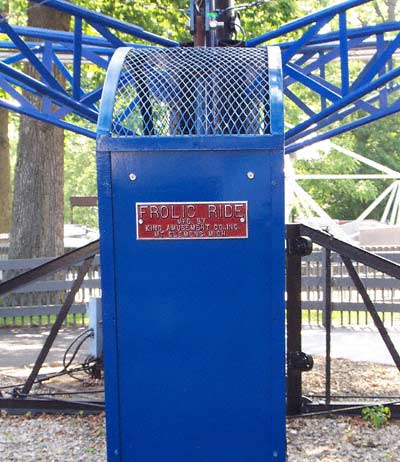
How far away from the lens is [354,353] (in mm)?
10297

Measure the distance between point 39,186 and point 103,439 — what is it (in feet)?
26.3

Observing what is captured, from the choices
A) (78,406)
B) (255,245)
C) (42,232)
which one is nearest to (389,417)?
(78,406)

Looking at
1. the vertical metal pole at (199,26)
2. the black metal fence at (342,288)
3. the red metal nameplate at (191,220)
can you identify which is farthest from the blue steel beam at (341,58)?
the red metal nameplate at (191,220)

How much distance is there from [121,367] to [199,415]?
20.5 inches

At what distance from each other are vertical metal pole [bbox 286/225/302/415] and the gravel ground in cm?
18

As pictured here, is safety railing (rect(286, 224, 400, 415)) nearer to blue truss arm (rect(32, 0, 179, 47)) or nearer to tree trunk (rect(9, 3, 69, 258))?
blue truss arm (rect(32, 0, 179, 47))

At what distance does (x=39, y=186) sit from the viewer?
14031 millimetres

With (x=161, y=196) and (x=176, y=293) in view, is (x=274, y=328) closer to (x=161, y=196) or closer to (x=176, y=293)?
(x=176, y=293)

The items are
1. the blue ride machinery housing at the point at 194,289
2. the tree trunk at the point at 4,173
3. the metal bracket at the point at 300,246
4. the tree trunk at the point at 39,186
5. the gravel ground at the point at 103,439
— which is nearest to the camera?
the blue ride machinery housing at the point at 194,289

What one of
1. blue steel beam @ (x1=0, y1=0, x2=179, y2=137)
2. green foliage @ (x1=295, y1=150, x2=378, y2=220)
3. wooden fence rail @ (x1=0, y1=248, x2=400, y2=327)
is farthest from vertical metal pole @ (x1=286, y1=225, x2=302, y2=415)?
green foliage @ (x1=295, y1=150, x2=378, y2=220)

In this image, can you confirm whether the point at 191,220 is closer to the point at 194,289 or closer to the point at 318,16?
the point at 194,289

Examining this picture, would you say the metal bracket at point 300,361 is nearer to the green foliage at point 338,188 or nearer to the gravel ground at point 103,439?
the gravel ground at point 103,439

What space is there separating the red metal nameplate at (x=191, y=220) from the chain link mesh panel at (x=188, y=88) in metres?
0.59

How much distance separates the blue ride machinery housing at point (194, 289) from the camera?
4336 mm
